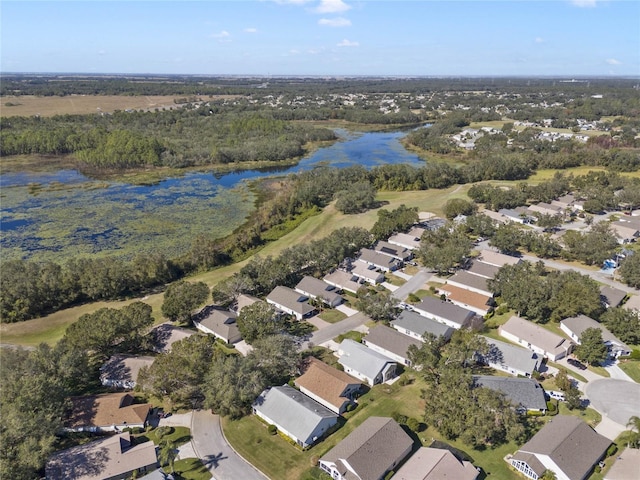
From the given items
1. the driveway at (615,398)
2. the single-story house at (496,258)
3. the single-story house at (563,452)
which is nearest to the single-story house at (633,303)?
the driveway at (615,398)

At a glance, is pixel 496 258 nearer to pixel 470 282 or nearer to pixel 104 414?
pixel 470 282

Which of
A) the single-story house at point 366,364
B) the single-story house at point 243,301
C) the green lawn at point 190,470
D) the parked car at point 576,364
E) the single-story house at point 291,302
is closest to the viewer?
the green lawn at point 190,470

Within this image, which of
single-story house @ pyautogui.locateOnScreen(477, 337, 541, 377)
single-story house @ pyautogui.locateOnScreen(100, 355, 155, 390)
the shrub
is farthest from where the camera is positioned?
single-story house @ pyautogui.locateOnScreen(477, 337, 541, 377)

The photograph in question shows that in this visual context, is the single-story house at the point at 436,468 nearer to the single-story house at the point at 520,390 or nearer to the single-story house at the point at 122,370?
the single-story house at the point at 520,390

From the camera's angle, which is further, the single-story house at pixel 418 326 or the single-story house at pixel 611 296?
the single-story house at pixel 611 296

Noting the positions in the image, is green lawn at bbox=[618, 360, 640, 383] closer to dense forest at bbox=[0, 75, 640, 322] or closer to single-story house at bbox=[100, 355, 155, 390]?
dense forest at bbox=[0, 75, 640, 322]

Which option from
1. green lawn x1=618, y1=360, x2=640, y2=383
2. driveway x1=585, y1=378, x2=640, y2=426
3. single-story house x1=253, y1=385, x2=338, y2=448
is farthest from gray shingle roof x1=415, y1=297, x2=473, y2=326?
single-story house x1=253, y1=385, x2=338, y2=448
